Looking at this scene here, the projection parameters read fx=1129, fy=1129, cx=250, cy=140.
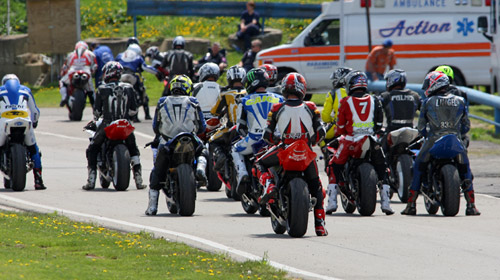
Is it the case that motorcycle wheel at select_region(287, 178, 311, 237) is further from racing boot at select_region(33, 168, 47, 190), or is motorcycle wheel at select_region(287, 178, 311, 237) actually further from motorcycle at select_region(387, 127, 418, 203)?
racing boot at select_region(33, 168, 47, 190)

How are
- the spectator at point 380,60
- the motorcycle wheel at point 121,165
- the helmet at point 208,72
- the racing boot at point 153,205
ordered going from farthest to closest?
the spectator at point 380,60 → the helmet at point 208,72 → the motorcycle wheel at point 121,165 → the racing boot at point 153,205

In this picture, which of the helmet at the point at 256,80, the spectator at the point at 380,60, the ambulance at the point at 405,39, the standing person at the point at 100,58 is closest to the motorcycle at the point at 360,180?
the helmet at the point at 256,80

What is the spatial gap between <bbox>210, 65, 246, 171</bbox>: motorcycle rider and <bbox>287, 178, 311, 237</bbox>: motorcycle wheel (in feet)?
11.6

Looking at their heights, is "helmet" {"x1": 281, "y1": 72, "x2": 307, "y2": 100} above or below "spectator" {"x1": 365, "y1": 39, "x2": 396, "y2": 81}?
above

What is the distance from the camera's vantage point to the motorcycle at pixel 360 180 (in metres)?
12.7

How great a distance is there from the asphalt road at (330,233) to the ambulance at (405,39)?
989 cm

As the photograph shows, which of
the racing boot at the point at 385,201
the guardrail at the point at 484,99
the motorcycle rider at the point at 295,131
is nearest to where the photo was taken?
the motorcycle rider at the point at 295,131

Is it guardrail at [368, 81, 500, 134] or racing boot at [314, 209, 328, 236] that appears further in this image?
guardrail at [368, 81, 500, 134]

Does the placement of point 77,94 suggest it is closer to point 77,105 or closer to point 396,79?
point 77,105

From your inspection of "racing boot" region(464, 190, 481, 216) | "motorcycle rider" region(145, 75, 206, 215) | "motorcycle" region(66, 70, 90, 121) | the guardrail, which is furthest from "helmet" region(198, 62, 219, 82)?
"motorcycle" region(66, 70, 90, 121)

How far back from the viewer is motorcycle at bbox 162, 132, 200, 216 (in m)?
12.5

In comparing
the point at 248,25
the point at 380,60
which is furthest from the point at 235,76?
the point at 248,25

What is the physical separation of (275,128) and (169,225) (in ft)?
5.33

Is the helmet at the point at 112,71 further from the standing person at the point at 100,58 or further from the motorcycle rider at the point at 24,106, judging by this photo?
the standing person at the point at 100,58
